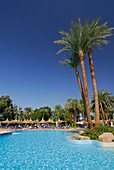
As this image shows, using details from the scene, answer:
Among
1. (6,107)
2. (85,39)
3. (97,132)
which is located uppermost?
(85,39)

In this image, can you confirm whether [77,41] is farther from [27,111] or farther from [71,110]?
[27,111]

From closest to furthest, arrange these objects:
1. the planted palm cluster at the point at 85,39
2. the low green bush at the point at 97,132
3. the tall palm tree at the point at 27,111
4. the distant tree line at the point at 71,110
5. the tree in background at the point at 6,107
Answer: the low green bush at the point at 97,132 < the planted palm cluster at the point at 85,39 < the distant tree line at the point at 71,110 < the tree in background at the point at 6,107 < the tall palm tree at the point at 27,111

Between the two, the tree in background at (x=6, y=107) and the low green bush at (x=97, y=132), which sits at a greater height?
the tree in background at (x=6, y=107)

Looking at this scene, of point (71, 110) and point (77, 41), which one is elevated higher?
point (77, 41)

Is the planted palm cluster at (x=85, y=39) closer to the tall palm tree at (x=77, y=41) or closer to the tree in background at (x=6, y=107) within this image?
the tall palm tree at (x=77, y=41)

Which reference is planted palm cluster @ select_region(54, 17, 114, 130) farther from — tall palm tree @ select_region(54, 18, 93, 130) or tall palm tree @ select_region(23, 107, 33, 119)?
tall palm tree @ select_region(23, 107, 33, 119)

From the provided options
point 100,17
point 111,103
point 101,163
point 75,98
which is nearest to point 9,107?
point 75,98

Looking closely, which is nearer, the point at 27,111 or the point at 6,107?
the point at 6,107

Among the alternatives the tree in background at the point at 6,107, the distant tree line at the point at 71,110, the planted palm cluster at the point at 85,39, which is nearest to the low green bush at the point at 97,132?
the planted palm cluster at the point at 85,39

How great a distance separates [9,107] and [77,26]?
43016 millimetres

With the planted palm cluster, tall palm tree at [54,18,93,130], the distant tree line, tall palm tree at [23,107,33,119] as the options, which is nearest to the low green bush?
the planted palm cluster

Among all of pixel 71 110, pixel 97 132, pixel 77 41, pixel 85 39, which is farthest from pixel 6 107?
pixel 97 132

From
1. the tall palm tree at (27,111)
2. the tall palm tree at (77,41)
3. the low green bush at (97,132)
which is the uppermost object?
the tall palm tree at (77,41)

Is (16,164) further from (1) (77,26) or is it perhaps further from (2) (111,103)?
(2) (111,103)
